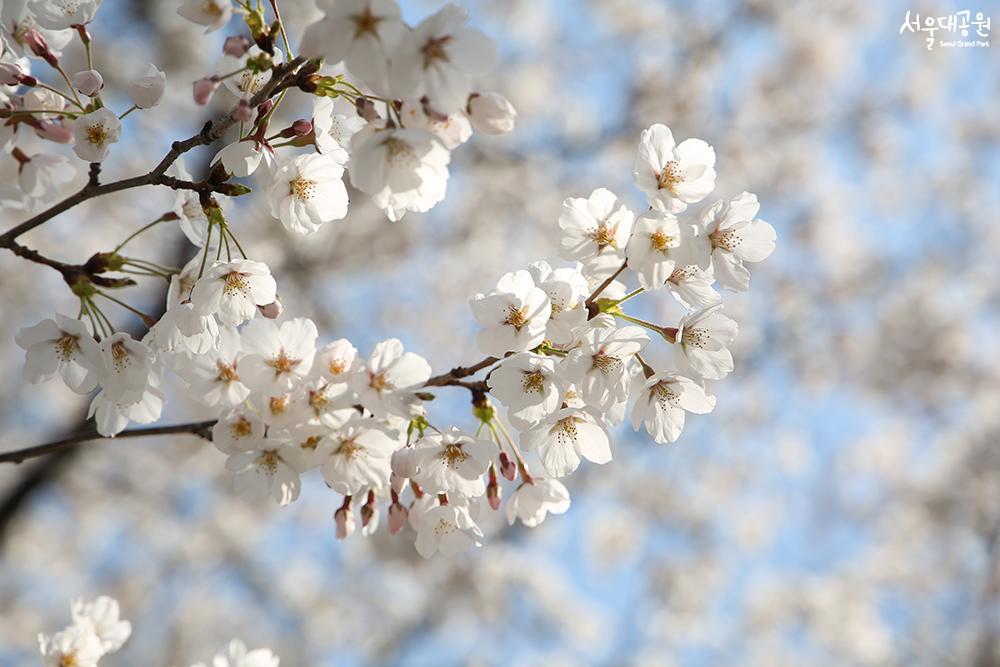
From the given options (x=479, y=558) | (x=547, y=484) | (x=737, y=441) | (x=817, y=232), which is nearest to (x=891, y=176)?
(x=817, y=232)

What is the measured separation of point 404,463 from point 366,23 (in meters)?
0.71

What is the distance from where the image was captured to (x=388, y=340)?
4.45 feet

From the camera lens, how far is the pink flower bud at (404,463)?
4.40 feet

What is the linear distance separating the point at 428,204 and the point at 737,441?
975 centimetres

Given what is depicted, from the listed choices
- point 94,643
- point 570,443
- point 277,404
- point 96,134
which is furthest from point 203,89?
point 94,643

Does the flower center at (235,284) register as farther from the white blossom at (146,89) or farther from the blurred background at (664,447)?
the blurred background at (664,447)

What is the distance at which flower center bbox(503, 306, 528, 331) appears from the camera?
1293 millimetres

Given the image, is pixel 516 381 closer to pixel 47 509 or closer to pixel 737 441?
pixel 737 441

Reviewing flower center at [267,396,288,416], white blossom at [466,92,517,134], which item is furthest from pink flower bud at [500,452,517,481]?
white blossom at [466,92,517,134]

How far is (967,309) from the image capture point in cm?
1020

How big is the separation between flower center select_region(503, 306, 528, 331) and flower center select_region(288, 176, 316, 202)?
0.46m

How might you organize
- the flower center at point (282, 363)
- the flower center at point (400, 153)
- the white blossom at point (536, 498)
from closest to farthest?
the flower center at point (400, 153) → the flower center at point (282, 363) → the white blossom at point (536, 498)

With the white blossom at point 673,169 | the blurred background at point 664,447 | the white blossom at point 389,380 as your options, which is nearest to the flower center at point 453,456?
the white blossom at point 389,380

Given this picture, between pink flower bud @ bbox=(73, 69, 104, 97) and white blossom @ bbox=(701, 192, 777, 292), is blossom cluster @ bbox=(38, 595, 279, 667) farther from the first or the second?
white blossom @ bbox=(701, 192, 777, 292)
